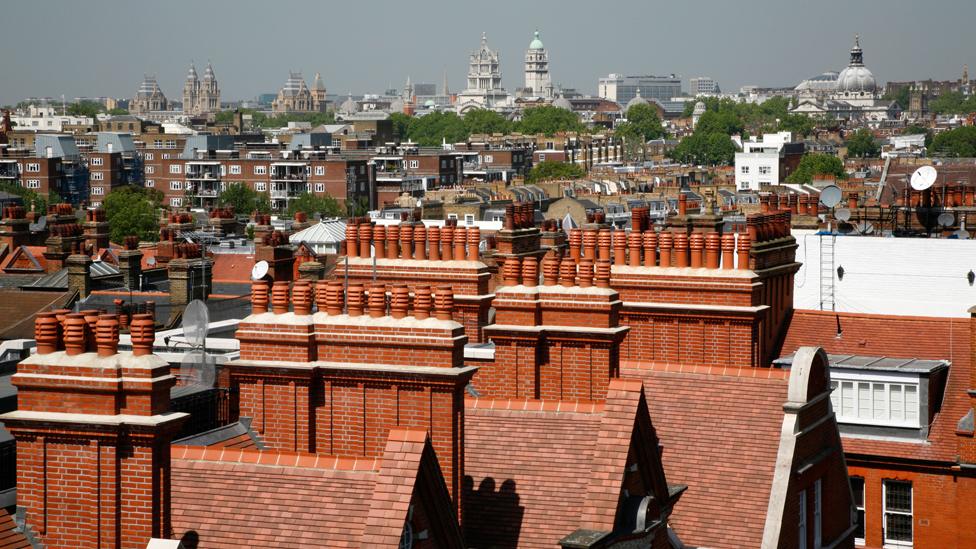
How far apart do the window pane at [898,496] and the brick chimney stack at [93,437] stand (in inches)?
542

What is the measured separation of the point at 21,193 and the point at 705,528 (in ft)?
529

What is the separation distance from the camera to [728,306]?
69.5 ft

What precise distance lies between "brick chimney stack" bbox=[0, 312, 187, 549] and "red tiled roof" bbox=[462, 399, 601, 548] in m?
3.32

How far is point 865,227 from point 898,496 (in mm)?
12021

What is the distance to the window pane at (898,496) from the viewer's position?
24.5 metres

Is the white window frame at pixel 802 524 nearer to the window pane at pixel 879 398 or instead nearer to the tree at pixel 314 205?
the window pane at pixel 879 398

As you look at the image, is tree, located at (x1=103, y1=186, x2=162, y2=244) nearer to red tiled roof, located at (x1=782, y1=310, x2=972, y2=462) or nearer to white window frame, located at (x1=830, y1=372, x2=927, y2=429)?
red tiled roof, located at (x1=782, y1=310, x2=972, y2=462)

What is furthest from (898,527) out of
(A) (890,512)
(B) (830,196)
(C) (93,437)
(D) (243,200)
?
(D) (243,200)

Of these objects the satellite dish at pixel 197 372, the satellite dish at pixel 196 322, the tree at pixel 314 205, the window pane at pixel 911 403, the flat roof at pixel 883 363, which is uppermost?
the tree at pixel 314 205

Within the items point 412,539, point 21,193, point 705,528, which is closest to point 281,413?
point 412,539

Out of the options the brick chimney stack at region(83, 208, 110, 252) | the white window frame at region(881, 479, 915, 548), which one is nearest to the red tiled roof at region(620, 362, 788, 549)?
the white window frame at region(881, 479, 915, 548)

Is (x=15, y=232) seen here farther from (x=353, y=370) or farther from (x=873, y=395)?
(x=353, y=370)

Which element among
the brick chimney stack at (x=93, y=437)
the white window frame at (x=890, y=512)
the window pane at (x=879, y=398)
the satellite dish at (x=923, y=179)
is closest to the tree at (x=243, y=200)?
the satellite dish at (x=923, y=179)

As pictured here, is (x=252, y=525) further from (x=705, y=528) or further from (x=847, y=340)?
(x=847, y=340)
